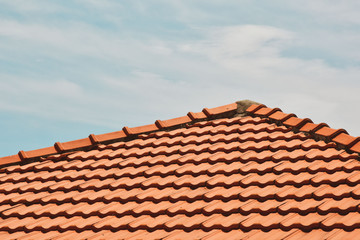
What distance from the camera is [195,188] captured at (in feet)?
24.5

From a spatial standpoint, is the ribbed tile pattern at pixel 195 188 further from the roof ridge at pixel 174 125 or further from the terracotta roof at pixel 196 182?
the roof ridge at pixel 174 125

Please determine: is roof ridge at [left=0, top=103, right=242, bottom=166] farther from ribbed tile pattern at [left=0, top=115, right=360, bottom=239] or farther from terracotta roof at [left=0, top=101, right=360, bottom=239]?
ribbed tile pattern at [left=0, top=115, right=360, bottom=239]

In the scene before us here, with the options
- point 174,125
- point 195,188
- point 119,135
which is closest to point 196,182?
point 195,188

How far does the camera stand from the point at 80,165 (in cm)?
900

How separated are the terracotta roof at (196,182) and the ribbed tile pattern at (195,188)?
2 centimetres

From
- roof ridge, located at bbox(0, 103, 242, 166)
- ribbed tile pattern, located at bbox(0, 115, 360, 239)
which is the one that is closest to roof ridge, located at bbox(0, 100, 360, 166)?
roof ridge, located at bbox(0, 103, 242, 166)

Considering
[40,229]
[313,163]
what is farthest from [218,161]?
[40,229]

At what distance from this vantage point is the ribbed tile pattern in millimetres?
6375

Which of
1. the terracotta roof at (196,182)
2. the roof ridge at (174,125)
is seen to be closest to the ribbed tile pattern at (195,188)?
the terracotta roof at (196,182)

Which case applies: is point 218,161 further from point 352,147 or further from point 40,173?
point 40,173

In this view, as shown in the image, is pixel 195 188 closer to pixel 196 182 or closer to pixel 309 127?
pixel 196 182

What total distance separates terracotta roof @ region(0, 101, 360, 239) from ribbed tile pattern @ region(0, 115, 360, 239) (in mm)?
16

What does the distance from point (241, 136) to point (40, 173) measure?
11.9 feet

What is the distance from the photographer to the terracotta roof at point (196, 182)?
253 inches
